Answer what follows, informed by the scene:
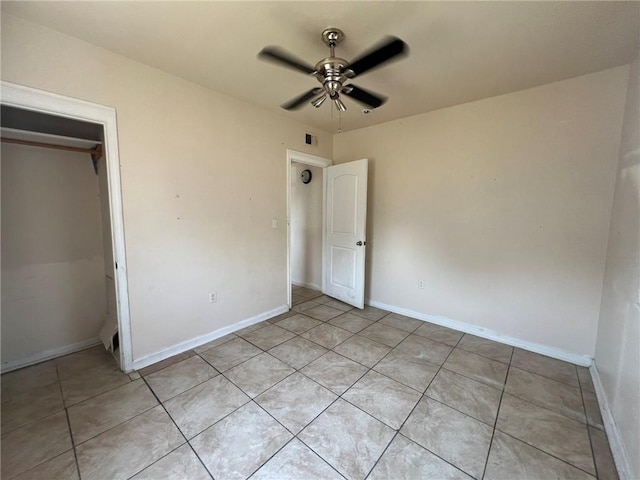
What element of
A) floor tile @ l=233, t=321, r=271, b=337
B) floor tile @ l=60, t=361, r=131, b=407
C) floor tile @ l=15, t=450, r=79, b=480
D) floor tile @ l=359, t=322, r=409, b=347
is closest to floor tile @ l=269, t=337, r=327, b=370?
floor tile @ l=233, t=321, r=271, b=337

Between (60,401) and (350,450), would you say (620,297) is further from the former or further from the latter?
(60,401)

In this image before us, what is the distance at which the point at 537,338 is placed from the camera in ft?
8.32

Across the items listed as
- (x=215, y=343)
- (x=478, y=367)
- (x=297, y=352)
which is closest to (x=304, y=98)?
(x=297, y=352)

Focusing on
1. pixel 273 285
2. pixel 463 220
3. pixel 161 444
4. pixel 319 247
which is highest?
pixel 463 220

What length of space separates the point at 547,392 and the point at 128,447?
2.89m

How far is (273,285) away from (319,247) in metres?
1.33

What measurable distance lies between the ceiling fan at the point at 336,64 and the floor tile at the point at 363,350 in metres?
2.15

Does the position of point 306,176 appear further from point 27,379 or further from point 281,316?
point 27,379

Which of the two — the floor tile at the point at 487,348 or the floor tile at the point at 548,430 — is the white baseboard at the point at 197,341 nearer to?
the floor tile at the point at 487,348

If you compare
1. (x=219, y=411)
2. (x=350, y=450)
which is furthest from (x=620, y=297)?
(x=219, y=411)

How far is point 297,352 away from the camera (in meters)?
2.50

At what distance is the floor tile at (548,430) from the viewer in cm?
146

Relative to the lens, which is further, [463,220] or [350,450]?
[463,220]

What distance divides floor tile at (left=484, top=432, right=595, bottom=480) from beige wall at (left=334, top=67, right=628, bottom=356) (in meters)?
1.42
